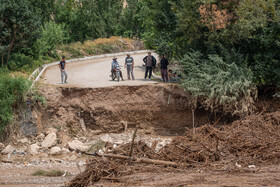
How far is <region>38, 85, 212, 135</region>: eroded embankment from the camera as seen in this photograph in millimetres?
23922

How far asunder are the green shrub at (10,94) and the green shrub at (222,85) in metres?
8.85

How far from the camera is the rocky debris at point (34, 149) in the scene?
2202 cm

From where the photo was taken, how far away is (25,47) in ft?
108

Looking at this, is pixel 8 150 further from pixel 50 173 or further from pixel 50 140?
pixel 50 173

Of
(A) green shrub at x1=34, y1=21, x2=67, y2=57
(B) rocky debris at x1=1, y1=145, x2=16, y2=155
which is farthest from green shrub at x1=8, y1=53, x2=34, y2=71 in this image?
(B) rocky debris at x1=1, y1=145, x2=16, y2=155

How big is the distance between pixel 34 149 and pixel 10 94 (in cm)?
333

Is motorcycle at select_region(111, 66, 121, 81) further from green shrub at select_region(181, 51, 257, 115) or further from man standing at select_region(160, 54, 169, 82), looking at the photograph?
Answer: green shrub at select_region(181, 51, 257, 115)

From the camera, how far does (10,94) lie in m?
22.8

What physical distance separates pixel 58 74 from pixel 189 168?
17450 millimetres

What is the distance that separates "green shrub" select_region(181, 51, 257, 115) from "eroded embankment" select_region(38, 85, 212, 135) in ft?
4.64

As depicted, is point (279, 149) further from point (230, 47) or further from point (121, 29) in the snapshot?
point (121, 29)

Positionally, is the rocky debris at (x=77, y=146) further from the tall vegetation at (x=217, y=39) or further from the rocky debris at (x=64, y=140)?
the tall vegetation at (x=217, y=39)

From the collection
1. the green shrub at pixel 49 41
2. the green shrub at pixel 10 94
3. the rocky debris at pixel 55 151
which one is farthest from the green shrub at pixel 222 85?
the green shrub at pixel 49 41

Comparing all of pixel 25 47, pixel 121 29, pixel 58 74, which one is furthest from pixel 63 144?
pixel 121 29
